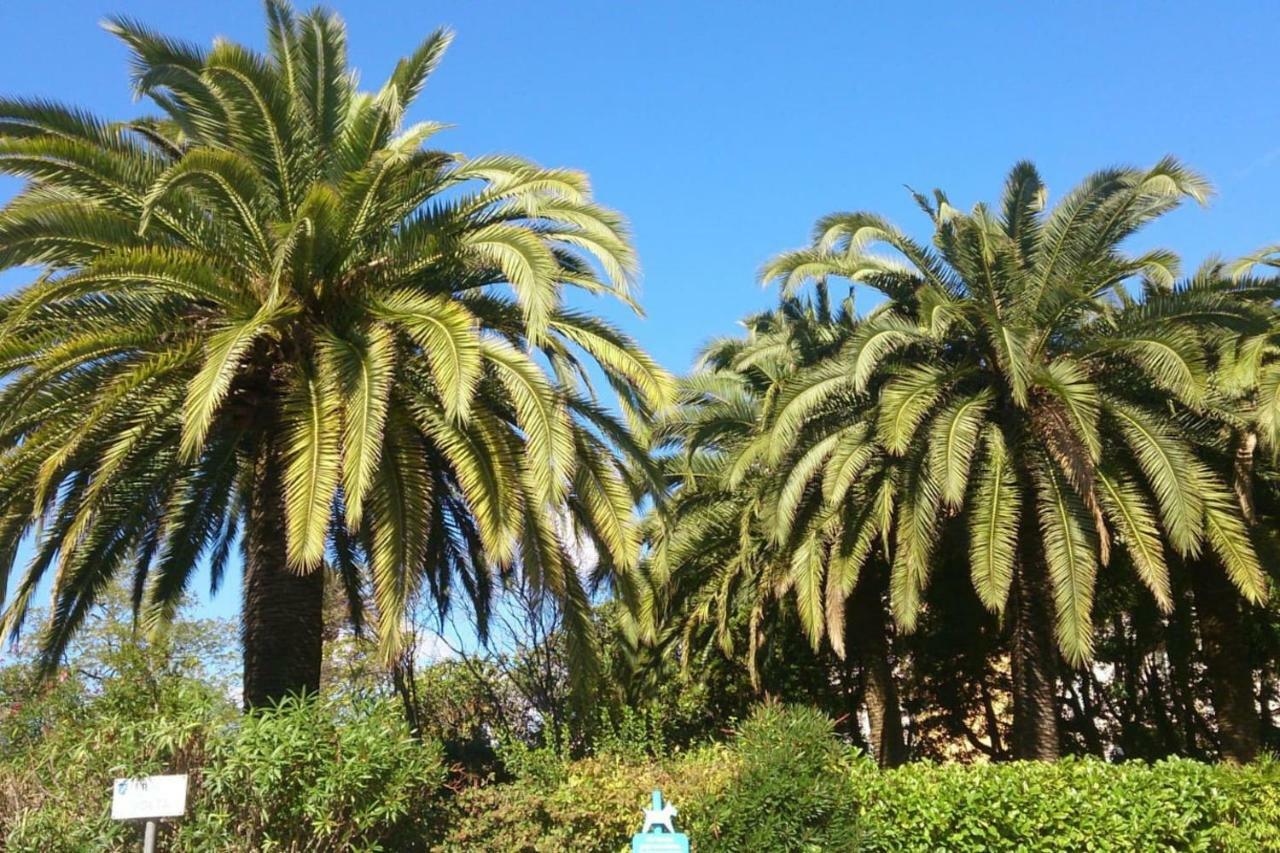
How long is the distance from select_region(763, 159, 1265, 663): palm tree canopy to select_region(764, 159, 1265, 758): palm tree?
27mm

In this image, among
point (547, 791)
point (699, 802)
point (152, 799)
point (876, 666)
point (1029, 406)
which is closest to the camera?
point (152, 799)

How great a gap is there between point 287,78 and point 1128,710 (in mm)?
19880

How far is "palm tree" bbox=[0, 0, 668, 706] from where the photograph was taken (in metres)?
10.8

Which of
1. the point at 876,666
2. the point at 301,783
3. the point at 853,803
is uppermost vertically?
the point at 876,666

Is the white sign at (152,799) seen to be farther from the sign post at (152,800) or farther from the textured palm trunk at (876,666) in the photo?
the textured palm trunk at (876,666)

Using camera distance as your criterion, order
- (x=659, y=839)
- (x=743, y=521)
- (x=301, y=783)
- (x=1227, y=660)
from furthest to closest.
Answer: (x=743, y=521) < (x=1227, y=660) < (x=301, y=783) < (x=659, y=839)

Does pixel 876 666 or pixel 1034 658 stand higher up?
pixel 876 666

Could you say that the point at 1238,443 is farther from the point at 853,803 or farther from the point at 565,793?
the point at 565,793

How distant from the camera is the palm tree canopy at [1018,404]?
46.5 feet

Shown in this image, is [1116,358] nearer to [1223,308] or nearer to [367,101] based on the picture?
[1223,308]

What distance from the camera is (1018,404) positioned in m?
14.2

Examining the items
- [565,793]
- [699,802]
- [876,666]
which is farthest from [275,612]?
[876,666]

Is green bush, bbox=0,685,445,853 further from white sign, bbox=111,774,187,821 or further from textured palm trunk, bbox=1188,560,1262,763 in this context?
textured palm trunk, bbox=1188,560,1262,763

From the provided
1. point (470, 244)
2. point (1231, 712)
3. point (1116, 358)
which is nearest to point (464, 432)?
point (470, 244)
